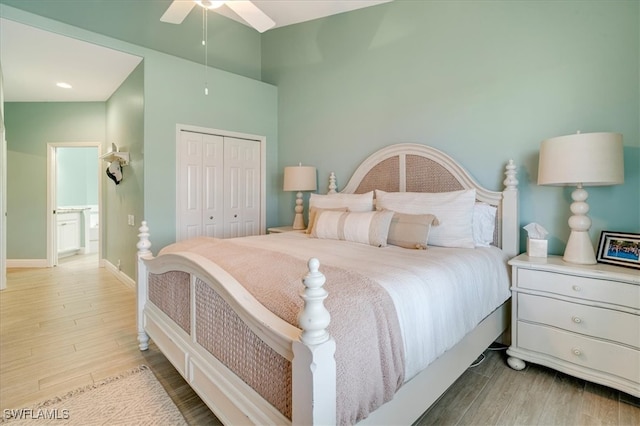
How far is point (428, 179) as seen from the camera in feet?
9.59

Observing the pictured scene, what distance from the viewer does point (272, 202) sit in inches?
177

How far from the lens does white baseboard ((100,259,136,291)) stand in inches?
156

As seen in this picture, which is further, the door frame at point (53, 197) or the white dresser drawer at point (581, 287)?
the door frame at point (53, 197)

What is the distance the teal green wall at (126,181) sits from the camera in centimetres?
353

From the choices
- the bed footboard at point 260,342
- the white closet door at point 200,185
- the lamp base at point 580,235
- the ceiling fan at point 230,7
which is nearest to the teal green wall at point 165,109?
the white closet door at point 200,185

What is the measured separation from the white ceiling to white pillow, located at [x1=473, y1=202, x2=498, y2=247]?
2409 millimetres

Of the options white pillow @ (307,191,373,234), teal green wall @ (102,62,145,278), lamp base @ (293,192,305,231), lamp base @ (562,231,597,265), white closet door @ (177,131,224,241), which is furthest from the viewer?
lamp base @ (293,192,305,231)

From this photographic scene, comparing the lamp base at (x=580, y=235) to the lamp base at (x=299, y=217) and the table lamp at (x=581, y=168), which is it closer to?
the table lamp at (x=581, y=168)

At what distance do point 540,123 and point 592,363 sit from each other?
5.47ft

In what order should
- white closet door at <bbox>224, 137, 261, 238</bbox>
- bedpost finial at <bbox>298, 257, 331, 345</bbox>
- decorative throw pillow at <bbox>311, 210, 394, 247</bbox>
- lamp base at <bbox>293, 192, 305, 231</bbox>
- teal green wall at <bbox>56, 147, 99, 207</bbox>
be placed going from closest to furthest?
bedpost finial at <bbox>298, 257, 331, 345</bbox> < decorative throw pillow at <bbox>311, 210, 394, 247</bbox> < lamp base at <bbox>293, 192, 305, 231</bbox> < white closet door at <bbox>224, 137, 261, 238</bbox> < teal green wall at <bbox>56, 147, 99, 207</bbox>

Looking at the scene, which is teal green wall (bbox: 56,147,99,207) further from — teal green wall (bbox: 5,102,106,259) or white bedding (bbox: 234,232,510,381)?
white bedding (bbox: 234,232,510,381)

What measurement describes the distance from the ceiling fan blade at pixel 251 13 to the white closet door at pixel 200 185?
1572mm

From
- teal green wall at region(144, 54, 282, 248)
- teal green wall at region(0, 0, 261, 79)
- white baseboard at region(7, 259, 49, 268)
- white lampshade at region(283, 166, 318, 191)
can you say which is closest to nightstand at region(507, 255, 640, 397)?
white lampshade at region(283, 166, 318, 191)

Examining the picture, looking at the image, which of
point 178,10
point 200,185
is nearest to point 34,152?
point 200,185
